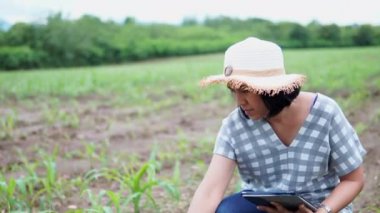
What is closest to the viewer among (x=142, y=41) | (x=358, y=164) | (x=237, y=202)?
(x=358, y=164)

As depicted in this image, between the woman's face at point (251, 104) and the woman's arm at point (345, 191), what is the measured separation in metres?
0.40

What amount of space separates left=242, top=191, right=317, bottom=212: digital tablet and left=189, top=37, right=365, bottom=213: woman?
3cm

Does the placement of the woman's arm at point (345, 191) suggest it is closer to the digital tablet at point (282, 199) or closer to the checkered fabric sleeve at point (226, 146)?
the digital tablet at point (282, 199)

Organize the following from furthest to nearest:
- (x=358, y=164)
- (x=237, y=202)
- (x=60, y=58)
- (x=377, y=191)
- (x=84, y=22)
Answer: (x=84, y=22)
(x=60, y=58)
(x=377, y=191)
(x=237, y=202)
(x=358, y=164)

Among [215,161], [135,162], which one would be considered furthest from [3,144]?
[215,161]

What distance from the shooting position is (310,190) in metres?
2.06

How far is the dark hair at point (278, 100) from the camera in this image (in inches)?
74.6

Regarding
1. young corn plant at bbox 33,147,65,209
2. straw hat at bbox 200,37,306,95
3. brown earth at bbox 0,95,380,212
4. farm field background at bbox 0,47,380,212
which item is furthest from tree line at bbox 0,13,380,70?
straw hat at bbox 200,37,306,95

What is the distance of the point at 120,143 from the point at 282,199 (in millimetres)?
3557

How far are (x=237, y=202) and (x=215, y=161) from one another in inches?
8.1

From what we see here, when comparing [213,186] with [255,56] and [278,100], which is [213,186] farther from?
[255,56]

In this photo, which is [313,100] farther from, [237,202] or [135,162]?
[135,162]

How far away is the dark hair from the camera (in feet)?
6.22

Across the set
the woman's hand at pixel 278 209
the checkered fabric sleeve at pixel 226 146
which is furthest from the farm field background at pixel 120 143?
the woman's hand at pixel 278 209
